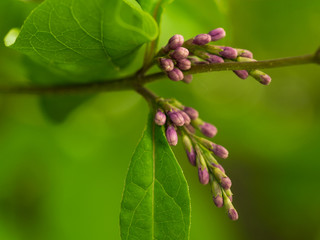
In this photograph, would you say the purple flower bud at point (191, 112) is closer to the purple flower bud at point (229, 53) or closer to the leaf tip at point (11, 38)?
the purple flower bud at point (229, 53)

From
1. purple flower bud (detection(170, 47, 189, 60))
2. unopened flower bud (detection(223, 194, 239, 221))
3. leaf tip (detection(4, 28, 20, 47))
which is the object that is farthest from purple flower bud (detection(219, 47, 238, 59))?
leaf tip (detection(4, 28, 20, 47))

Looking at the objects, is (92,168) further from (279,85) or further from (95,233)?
(279,85)

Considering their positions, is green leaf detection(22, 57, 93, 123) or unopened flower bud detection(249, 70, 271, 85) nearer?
unopened flower bud detection(249, 70, 271, 85)

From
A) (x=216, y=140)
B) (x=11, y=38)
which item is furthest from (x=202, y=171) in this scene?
(x=216, y=140)

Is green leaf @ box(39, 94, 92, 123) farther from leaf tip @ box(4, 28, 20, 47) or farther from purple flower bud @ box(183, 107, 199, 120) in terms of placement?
purple flower bud @ box(183, 107, 199, 120)

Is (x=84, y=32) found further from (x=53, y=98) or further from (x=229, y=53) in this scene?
(x=53, y=98)

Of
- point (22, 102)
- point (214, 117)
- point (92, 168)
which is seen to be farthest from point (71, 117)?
point (214, 117)
